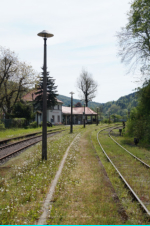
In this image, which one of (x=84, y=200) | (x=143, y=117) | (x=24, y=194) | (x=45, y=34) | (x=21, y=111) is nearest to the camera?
(x=84, y=200)

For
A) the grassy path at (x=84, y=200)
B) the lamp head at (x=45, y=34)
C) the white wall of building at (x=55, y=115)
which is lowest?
the grassy path at (x=84, y=200)

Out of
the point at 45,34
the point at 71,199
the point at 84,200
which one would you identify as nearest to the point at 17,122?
the point at 45,34

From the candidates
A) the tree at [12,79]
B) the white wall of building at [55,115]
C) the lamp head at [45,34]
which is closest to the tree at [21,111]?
the tree at [12,79]

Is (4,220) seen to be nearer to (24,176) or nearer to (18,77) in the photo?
(24,176)

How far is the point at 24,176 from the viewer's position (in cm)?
794

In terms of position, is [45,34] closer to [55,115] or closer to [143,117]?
[143,117]

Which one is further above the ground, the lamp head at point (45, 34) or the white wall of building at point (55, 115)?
the lamp head at point (45, 34)

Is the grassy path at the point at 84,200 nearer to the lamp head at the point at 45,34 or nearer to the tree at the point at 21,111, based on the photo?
the lamp head at the point at 45,34

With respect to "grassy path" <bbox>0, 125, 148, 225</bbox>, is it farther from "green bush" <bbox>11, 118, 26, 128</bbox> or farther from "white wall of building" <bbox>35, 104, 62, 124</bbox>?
"white wall of building" <bbox>35, 104, 62, 124</bbox>

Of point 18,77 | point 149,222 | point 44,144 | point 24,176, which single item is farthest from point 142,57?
point 18,77

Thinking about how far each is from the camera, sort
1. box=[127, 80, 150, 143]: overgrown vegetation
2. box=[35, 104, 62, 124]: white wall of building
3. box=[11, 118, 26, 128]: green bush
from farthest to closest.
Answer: box=[35, 104, 62, 124]: white wall of building → box=[11, 118, 26, 128]: green bush → box=[127, 80, 150, 143]: overgrown vegetation

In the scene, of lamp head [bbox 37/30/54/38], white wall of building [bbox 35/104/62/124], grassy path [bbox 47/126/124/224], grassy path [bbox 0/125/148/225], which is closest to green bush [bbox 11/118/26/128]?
white wall of building [bbox 35/104/62/124]

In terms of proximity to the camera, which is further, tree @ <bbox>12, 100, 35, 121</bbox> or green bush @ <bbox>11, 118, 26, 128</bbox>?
tree @ <bbox>12, 100, 35, 121</bbox>

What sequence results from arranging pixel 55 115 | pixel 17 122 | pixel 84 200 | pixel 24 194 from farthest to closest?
pixel 55 115 < pixel 17 122 < pixel 24 194 < pixel 84 200
